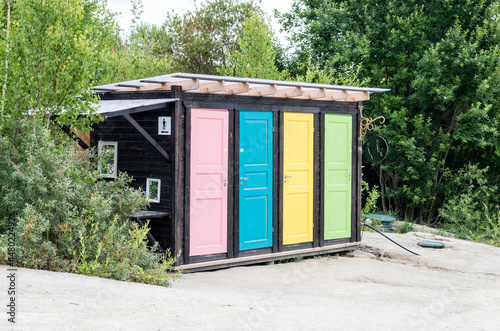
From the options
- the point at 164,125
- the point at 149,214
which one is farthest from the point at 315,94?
the point at 149,214

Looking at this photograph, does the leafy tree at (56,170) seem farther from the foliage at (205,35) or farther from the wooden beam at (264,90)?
the foliage at (205,35)

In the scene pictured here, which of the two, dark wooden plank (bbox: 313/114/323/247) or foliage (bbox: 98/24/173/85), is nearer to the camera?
dark wooden plank (bbox: 313/114/323/247)

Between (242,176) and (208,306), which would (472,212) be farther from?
(208,306)

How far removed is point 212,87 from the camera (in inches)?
355

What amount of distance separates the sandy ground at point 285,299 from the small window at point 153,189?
1.22 m

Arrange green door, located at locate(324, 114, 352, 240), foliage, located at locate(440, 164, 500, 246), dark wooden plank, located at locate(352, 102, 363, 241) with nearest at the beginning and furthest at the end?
green door, located at locate(324, 114, 352, 240)
dark wooden plank, located at locate(352, 102, 363, 241)
foliage, located at locate(440, 164, 500, 246)

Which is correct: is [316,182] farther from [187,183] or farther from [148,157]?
[148,157]

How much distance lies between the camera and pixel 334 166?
36.0 feet

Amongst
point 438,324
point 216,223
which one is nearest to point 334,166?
point 216,223

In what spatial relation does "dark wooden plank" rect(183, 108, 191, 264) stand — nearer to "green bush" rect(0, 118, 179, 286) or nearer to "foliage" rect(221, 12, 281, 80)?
"green bush" rect(0, 118, 179, 286)

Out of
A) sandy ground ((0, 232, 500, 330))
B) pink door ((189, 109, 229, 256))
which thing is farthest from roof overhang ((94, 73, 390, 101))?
sandy ground ((0, 232, 500, 330))

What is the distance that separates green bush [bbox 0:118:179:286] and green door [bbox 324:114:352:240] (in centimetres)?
410

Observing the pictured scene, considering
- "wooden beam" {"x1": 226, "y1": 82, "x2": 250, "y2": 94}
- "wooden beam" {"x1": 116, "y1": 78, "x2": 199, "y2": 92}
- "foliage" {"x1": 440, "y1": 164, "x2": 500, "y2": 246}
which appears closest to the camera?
"wooden beam" {"x1": 116, "y1": 78, "x2": 199, "y2": 92}

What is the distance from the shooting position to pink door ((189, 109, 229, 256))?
9016mm
